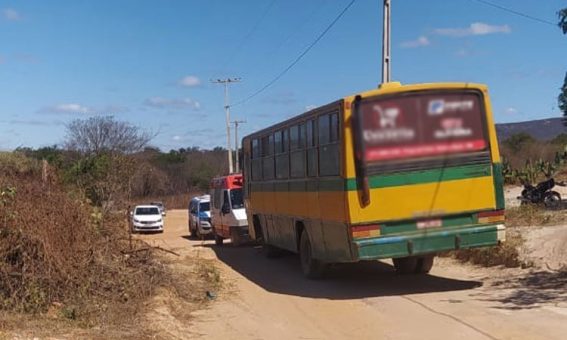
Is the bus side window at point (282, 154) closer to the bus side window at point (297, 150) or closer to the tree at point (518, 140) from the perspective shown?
the bus side window at point (297, 150)


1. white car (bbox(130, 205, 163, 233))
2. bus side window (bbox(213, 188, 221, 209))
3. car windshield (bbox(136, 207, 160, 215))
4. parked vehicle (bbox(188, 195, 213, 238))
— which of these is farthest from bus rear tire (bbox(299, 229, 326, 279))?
car windshield (bbox(136, 207, 160, 215))

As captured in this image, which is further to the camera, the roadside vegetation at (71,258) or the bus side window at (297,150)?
the bus side window at (297,150)

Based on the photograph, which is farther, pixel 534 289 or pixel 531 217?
pixel 531 217

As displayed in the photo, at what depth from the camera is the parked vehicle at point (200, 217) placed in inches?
1347

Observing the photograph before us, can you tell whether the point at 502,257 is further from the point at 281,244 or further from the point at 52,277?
the point at 52,277

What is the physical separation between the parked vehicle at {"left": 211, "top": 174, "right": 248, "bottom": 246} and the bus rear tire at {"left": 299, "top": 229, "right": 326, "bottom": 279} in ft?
27.3

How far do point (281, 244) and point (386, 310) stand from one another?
637 centimetres

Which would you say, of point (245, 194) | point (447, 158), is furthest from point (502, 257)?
point (245, 194)

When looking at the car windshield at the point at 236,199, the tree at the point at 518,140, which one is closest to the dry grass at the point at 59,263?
the car windshield at the point at 236,199

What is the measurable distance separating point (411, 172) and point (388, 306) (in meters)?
2.25

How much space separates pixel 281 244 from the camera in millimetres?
17500

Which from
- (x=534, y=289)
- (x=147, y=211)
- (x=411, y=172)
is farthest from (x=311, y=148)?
(x=147, y=211)

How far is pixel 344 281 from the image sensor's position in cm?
1496

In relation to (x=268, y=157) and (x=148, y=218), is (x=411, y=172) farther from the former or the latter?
(x=148, y=218)
